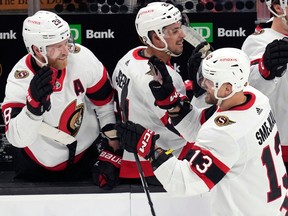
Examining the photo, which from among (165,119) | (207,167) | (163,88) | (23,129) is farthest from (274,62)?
(23,129)

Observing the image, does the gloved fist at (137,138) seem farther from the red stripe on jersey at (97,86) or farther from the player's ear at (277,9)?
the player's ear at (277,9)

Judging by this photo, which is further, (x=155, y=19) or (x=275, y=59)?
(x=155, y=19)

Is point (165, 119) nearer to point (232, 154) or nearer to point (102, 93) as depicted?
point (102, 93)

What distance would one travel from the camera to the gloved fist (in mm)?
4164

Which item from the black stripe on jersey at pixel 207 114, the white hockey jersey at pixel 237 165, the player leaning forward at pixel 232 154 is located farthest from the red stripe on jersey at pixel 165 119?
the white hockey jersey at pixel 237 165

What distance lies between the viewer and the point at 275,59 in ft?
14.6

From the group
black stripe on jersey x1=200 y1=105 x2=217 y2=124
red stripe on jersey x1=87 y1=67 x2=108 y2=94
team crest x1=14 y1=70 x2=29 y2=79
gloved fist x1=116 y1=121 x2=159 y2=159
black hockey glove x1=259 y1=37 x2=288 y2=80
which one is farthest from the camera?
red stripe on jersey x1=87 y1=67 x2=108 y2=94

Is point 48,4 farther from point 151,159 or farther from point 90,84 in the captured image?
point 151,159

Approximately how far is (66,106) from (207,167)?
43.8 inches

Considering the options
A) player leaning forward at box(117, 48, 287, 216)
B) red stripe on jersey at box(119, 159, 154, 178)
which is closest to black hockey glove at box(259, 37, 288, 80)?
player leaning forward at box(117, 48, 287, 216)

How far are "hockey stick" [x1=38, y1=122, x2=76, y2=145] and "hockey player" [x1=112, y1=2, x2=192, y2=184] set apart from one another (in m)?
0.31

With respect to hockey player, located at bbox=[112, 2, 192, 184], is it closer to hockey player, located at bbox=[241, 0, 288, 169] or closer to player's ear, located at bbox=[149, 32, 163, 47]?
player's ear, located at bbox=[149, 32, 163, 47]

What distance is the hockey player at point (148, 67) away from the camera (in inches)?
187

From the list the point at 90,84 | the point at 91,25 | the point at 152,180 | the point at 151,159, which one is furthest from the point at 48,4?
the point at 151,159
